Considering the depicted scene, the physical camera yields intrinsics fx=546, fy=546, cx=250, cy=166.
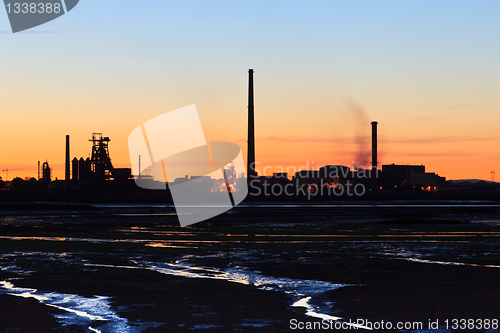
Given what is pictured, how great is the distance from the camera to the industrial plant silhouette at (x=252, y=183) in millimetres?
83000

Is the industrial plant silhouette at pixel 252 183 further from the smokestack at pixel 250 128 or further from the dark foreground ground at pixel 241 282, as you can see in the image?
the dark foreground ground at pixel 241 282

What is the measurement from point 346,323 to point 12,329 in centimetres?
449

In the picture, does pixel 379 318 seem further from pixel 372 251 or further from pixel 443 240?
pixel 443 240

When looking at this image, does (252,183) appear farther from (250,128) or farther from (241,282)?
(241,282)

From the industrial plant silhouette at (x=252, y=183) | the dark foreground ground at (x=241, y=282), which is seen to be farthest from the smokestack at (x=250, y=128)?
the dark foreground ground at (x=241, y=282)

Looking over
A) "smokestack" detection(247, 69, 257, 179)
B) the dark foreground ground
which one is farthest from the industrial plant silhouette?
the dark foreground ground

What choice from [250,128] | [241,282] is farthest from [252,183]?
[241,282]

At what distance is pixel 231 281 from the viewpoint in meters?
11.3

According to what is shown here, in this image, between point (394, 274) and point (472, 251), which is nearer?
point (394, 274)

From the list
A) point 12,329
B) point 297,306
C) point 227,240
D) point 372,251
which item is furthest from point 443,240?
point 12,329

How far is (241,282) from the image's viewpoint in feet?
36.7

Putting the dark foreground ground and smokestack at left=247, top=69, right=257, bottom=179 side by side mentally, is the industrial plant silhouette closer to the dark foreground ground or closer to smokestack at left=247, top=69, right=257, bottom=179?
smokestack at left=247, top=69, right=257, bottom=179

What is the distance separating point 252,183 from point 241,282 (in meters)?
70.4

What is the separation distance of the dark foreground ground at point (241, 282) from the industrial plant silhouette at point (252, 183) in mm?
58836
